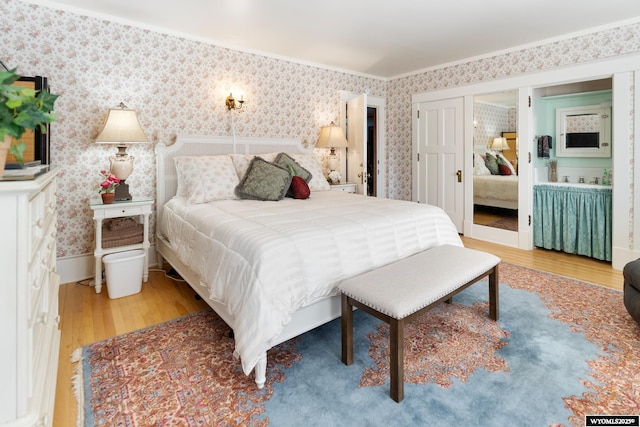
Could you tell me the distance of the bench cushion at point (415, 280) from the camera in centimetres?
170

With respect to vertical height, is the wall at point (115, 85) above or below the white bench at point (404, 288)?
above

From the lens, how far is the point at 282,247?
1.83 meters

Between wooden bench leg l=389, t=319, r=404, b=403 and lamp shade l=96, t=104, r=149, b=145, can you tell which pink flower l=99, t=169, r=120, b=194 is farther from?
wooden bench leg l=389, t=319, r=404, b=403

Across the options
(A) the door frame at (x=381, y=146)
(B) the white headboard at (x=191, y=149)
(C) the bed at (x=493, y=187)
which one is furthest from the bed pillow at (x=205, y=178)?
(C) the bed at (x=493, y=187)

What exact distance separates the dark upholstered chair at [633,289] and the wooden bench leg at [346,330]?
71.6 inches

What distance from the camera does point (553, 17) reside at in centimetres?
331

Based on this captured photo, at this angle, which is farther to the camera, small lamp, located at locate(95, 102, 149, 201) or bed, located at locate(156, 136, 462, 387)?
small lamp, located at locate(95, 102, 149, 201)

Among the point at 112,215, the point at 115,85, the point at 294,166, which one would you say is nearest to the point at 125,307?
the point at 112,215

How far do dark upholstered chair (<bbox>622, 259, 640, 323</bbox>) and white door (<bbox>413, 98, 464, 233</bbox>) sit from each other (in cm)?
263

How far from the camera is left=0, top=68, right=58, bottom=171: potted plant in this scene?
0.91 metres

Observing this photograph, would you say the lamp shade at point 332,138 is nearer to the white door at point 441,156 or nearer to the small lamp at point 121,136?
the white door at point 441,156

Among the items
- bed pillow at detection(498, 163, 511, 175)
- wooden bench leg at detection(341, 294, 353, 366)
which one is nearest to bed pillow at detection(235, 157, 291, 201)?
wooden bench leg at detection(341, 294, 353, 366)

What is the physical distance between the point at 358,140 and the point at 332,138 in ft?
1.36

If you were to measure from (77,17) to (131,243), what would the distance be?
210cm
